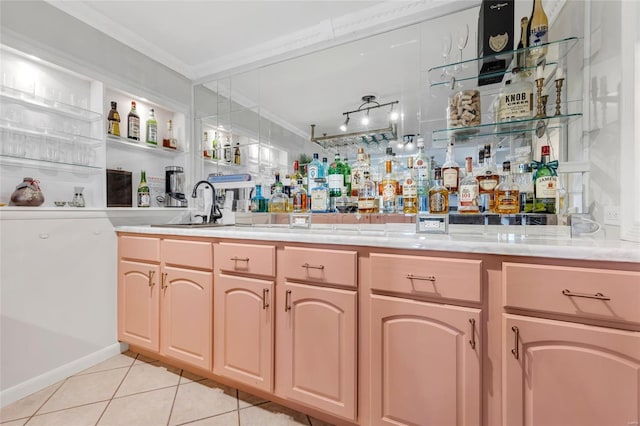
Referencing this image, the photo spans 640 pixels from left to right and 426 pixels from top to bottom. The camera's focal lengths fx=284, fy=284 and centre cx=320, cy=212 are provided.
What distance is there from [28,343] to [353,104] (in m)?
2.56

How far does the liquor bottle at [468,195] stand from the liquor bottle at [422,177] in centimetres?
16

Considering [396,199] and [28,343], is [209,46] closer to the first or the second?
[396,199]

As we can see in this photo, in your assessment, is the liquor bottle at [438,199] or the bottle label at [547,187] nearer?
the bottle label at [547,187]

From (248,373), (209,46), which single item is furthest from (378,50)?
(248,373)

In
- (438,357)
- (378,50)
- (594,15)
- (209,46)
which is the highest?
(209,46)

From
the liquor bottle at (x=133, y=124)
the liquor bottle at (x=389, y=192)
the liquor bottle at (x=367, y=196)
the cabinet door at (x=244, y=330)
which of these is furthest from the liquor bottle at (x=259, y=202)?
the liquor bottle at (x=133, y=124)

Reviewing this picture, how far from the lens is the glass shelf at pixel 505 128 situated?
140 cm

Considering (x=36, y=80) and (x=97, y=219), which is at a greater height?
(x=36, y=80)

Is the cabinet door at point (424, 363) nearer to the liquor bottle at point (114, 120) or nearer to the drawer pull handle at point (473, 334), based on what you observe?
the drawer pull handle at point (473, 334)

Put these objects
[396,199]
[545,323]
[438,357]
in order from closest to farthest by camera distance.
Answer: [545,323] → [438,357] → [396,199]

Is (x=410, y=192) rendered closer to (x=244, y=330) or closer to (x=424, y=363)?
(x=424, y=363)

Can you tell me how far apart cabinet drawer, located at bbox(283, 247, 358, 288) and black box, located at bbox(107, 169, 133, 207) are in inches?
63.2

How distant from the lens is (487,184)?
1.44 meters

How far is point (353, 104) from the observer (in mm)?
2154
